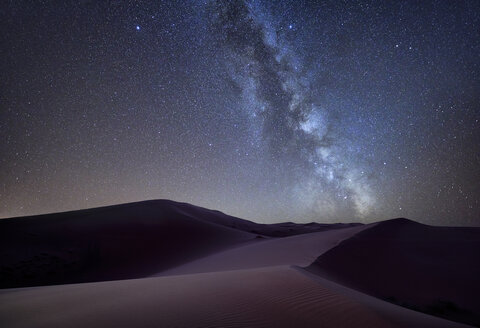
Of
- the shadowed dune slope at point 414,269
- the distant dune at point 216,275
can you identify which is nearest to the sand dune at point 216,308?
the distant dune at point 216,275

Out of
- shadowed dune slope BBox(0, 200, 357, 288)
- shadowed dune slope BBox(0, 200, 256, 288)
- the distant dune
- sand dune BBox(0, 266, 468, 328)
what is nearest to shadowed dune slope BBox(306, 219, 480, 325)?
the distant dune

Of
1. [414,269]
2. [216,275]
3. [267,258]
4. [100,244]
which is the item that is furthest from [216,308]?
[100,244]

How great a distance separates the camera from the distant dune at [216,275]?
2.47m

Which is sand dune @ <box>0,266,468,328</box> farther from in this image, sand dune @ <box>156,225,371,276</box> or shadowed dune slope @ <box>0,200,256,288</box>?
shadowed dune slope @ <box>0,200,256,288</box>

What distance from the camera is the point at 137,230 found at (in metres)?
15.3

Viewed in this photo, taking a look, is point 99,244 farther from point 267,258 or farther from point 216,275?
point 216,275

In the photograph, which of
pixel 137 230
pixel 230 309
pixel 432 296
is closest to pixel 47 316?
pixel 230 309

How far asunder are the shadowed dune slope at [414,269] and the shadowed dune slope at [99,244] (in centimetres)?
768

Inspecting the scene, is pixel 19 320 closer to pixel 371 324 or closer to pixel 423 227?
pixel 371 324

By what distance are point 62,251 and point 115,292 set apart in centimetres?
1047

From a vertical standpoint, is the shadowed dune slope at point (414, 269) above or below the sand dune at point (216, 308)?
below

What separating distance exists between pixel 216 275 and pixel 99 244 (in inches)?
431

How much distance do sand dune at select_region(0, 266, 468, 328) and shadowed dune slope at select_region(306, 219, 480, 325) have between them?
103 inches

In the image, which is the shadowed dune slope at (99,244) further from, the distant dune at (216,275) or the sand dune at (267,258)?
the sand dune at (267,258)
